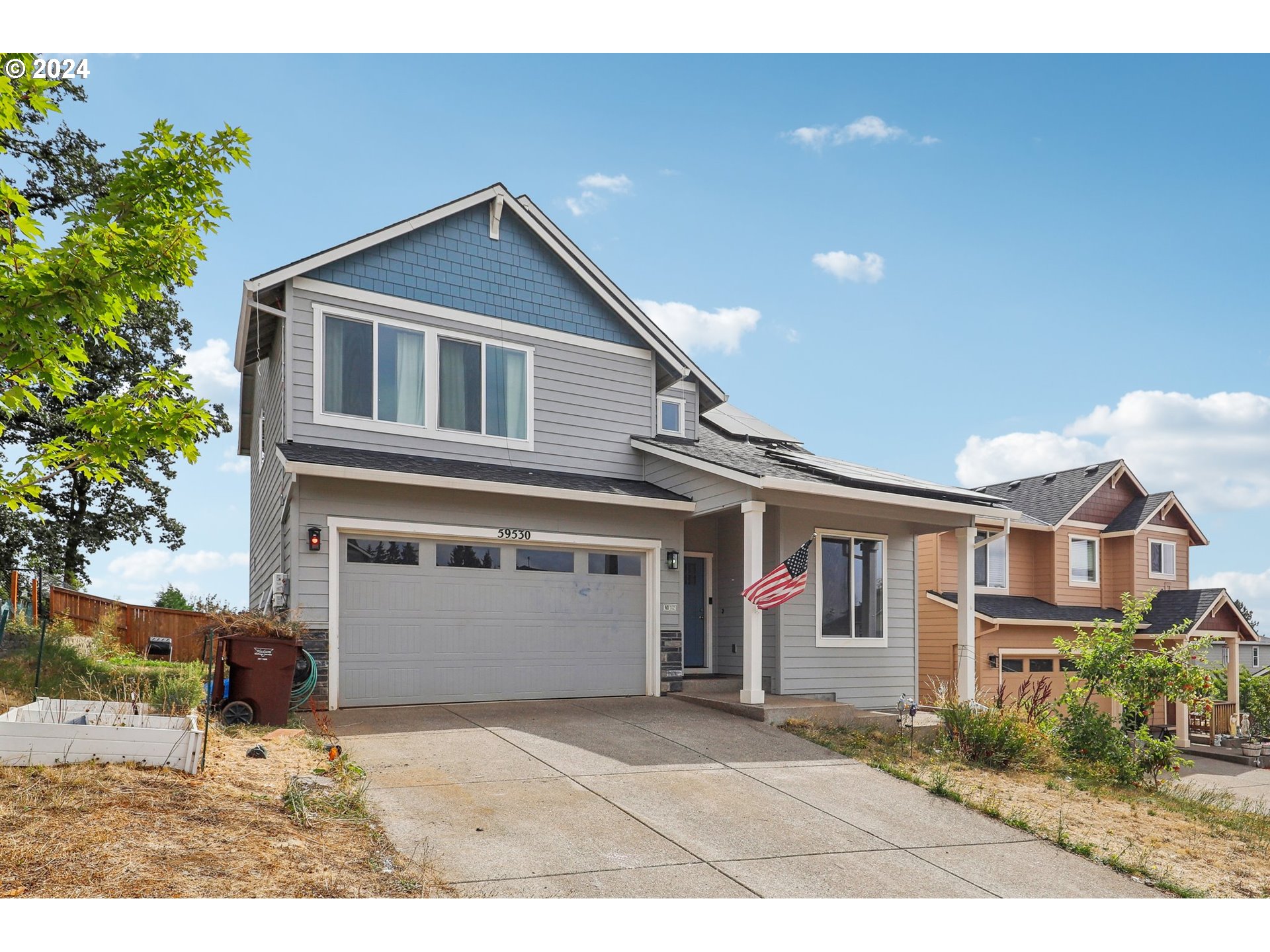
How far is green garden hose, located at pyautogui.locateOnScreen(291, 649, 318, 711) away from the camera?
10.8 meters

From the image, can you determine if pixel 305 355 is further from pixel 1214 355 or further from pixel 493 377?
pixel 1214 355

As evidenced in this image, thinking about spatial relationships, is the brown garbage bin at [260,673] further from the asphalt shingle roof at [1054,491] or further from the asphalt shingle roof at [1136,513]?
the asphalt shingle roof at [1136,513]

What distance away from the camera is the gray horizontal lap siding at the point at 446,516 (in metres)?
11.3

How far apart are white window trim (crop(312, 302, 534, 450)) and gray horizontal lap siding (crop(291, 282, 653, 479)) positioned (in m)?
0.05

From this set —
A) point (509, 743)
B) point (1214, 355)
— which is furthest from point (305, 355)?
point (1214, 355)

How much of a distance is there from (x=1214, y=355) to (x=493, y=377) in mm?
10861

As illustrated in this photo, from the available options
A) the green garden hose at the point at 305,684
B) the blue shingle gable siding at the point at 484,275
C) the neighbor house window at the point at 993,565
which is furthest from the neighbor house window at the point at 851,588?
the neighbor house window at the point at 993,565

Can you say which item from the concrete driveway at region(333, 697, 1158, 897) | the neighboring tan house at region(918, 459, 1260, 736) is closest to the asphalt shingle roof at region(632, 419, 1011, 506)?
the concrete driveway at region(333, 697, 1158, 897)

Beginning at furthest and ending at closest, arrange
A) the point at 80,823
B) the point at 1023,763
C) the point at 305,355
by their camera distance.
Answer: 1. the point at 305,355
2. the point at 1023,763
3. the point at 80,823

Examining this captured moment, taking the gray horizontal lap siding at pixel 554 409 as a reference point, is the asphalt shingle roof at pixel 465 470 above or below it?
below

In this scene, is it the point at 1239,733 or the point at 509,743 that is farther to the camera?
the point at 1239,733

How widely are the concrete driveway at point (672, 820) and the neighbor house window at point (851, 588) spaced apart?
4.01m

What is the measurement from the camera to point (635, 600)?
537 inches

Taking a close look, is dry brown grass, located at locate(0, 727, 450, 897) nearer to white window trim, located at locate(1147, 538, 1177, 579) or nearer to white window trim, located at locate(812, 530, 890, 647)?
white window trim, located at locate(812, 530, 890, 647)
